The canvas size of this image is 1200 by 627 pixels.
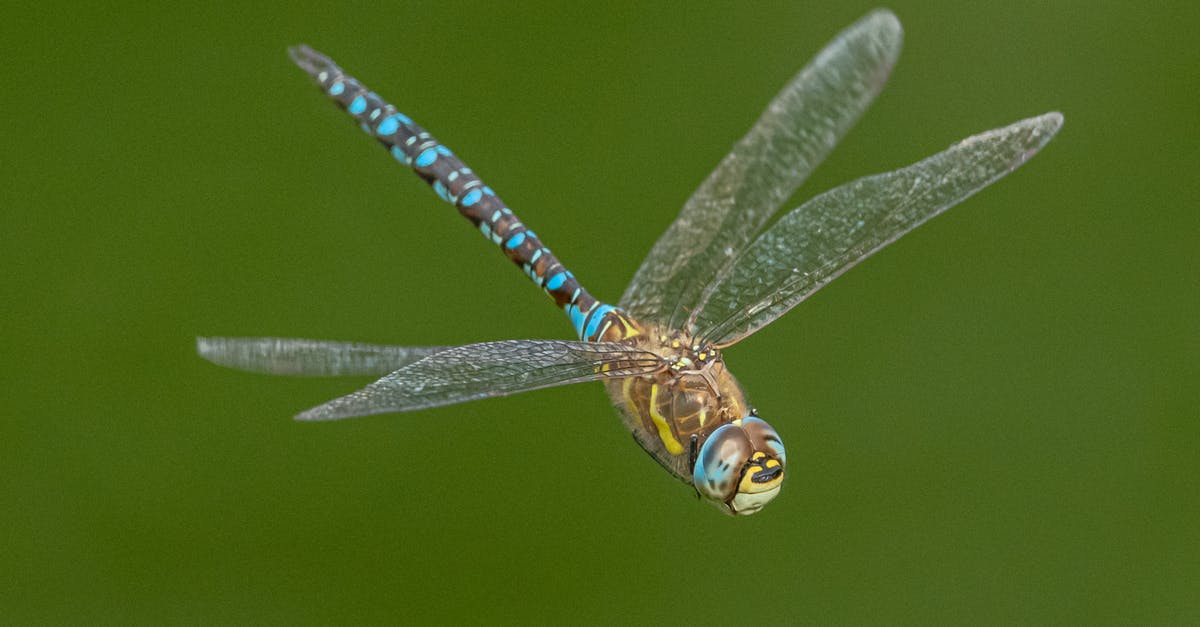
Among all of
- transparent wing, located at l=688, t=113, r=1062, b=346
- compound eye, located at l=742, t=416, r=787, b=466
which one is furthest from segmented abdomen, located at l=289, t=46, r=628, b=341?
compound eye, located at l=742, t=416, r=787, b=466

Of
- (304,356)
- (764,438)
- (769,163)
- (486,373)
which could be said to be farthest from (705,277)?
(304,356)

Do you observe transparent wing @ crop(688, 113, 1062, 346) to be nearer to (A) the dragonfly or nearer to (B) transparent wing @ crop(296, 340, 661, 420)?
(A) the dragonfly

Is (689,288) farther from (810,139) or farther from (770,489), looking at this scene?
(770,489)

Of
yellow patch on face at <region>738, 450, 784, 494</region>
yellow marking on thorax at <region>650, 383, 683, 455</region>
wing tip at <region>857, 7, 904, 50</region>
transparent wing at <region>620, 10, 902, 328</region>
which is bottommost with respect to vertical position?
yellow patch on face at <region>738, 450, 784, 494</region>

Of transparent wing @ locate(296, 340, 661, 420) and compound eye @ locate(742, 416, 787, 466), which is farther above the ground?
transparent wing @ locate(296, 340, 661, 420)

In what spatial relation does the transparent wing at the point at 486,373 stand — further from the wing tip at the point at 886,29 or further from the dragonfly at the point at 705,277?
the wing tip at the point at 886,29
